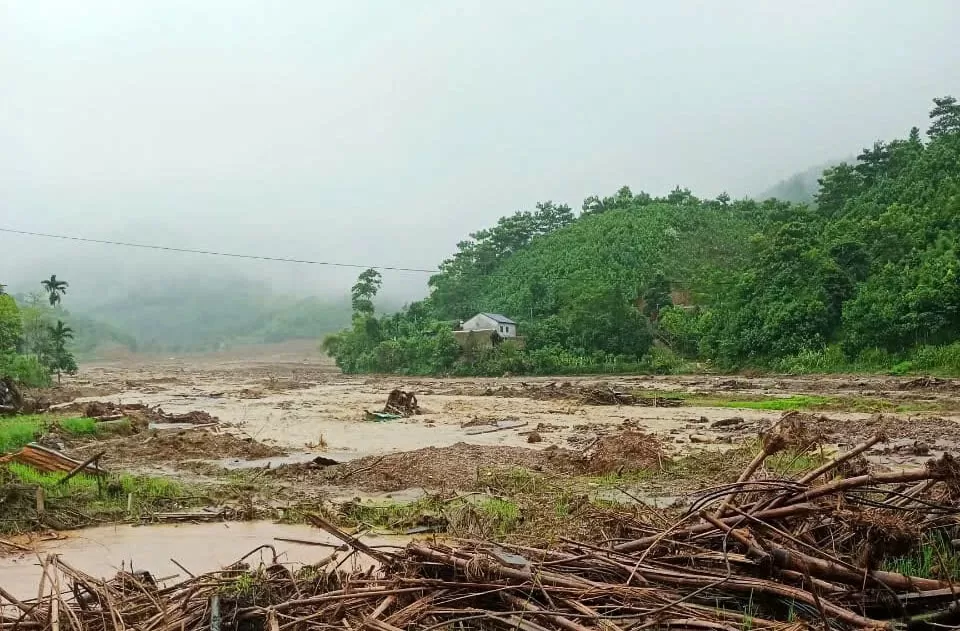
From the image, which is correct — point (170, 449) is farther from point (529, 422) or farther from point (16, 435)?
point (529, 422)

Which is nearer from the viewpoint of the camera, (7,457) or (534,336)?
(7,457)

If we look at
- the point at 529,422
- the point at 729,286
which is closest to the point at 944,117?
the point at 729,286

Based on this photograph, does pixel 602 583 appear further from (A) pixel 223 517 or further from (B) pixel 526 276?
(B) pixel 526 276

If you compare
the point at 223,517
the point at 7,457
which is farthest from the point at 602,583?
the point at 7,457

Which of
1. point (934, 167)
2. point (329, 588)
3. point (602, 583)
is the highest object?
point (934, 167)

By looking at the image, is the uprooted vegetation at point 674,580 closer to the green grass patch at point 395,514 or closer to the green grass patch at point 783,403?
the green grass patch at point 395,514

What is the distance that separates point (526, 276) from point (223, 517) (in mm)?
63435

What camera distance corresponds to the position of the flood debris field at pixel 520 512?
3418mm

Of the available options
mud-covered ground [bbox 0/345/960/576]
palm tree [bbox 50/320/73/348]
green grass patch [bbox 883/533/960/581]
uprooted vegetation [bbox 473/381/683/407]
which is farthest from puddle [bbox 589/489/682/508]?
palm tree [bbox 50/320/73/348]

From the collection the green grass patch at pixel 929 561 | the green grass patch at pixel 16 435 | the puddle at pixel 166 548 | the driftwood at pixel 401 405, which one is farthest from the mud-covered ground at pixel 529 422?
the green grass patch at pixel 929 561

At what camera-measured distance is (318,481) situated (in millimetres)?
12109

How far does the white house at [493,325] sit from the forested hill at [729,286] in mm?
1135

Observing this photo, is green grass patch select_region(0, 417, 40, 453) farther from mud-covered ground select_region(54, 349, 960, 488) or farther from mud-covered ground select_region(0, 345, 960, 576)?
mud-covered ground select_region(54, 349, 960, 488)

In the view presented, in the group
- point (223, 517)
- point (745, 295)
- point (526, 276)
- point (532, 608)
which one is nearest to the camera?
point (532, 608)
